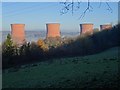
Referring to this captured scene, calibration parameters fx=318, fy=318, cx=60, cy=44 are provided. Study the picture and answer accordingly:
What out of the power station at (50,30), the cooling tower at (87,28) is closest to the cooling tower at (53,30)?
the power station at (50,30)

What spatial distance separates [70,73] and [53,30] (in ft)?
3.28

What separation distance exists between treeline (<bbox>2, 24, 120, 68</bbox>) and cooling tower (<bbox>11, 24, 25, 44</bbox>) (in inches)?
4.4

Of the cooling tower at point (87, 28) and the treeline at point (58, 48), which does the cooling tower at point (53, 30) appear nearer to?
the treeline at point (58, 48)

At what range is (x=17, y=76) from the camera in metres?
6.94

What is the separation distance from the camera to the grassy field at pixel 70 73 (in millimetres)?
6824

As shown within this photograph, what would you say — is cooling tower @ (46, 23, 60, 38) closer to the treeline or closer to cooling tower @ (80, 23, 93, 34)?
the treeline

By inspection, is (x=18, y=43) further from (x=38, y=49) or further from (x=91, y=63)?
(x=91, y=63)

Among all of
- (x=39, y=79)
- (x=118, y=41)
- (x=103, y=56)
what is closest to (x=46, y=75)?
(x=39, y=79)

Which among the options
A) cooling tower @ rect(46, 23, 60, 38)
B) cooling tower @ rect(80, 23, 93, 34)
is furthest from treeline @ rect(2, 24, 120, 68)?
cooling tower @ rect(46, 23, 60, 38)

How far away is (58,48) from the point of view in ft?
22.3

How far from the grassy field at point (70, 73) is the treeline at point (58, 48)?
121 millimetres

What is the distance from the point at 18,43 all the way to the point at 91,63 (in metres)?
1.64

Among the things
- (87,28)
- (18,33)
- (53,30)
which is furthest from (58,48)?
(18,33)

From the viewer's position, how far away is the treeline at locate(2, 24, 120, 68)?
6.79m
